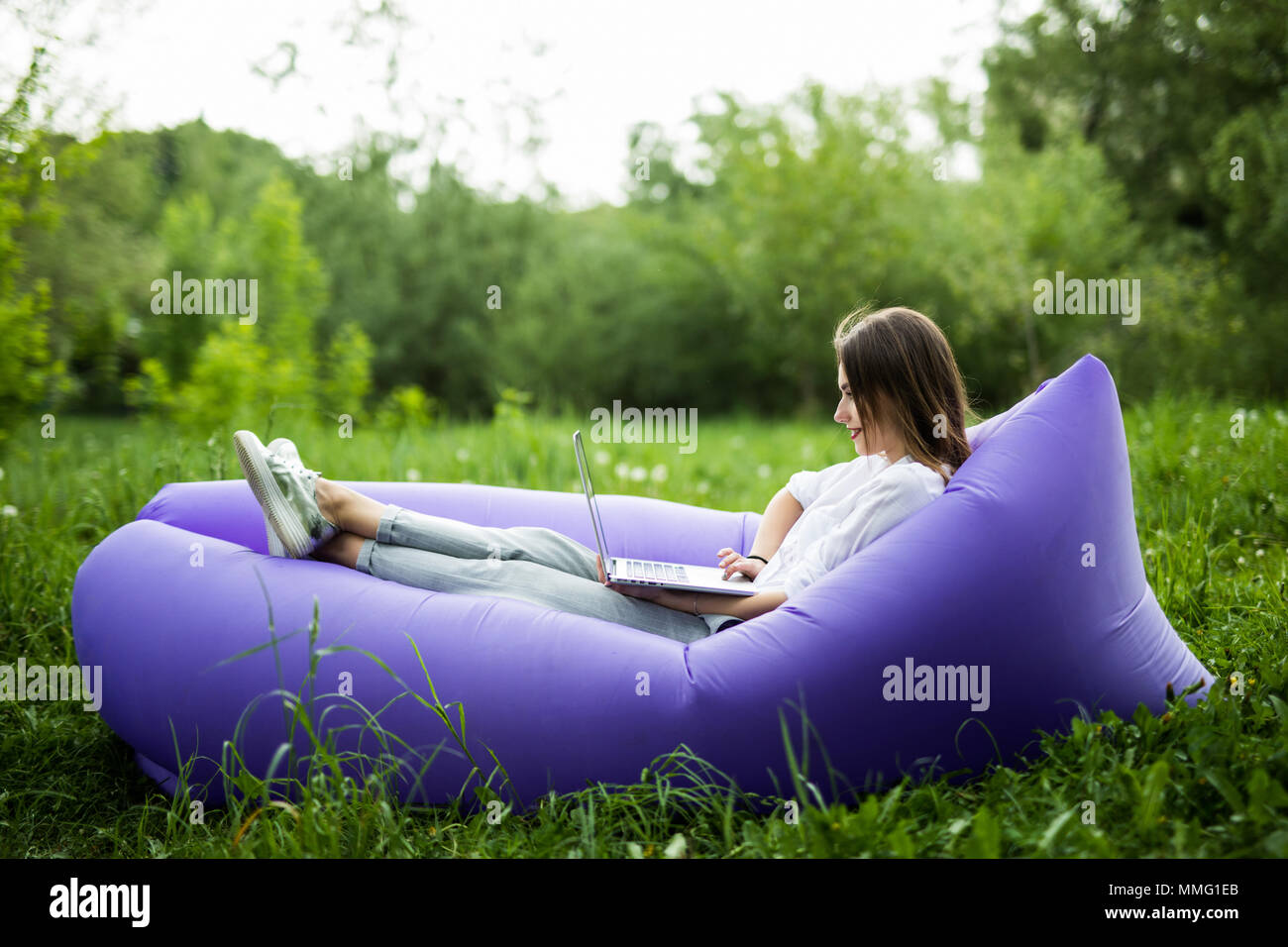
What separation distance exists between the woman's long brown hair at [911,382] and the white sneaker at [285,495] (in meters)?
1.29

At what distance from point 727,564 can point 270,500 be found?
1.10m

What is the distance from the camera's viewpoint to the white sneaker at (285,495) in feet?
6.89

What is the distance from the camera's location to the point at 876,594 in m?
1.76

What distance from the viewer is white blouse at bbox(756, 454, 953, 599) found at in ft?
6.57

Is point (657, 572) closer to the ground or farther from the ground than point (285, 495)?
closer to the ground

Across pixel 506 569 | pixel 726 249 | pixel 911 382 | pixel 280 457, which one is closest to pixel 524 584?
pixel 506 569

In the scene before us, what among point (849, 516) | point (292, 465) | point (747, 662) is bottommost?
point (747, 662)

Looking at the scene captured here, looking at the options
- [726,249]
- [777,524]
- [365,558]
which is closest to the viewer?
[365,558]

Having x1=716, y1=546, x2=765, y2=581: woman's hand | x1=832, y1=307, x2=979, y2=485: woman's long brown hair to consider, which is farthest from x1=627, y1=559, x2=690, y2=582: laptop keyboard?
x1=832, y1=307, x2=979, y2=485: woman's long brown hair

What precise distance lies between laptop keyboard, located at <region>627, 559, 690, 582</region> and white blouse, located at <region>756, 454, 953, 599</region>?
187 millimetres

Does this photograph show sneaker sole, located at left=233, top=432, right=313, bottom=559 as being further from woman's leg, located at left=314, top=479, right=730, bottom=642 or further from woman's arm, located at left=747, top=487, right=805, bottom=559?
woman's arm, located at left=747, top=487, right=805, bottom=559

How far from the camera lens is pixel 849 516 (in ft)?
6.78

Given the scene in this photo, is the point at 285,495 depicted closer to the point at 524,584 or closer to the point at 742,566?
the point at 524,584
